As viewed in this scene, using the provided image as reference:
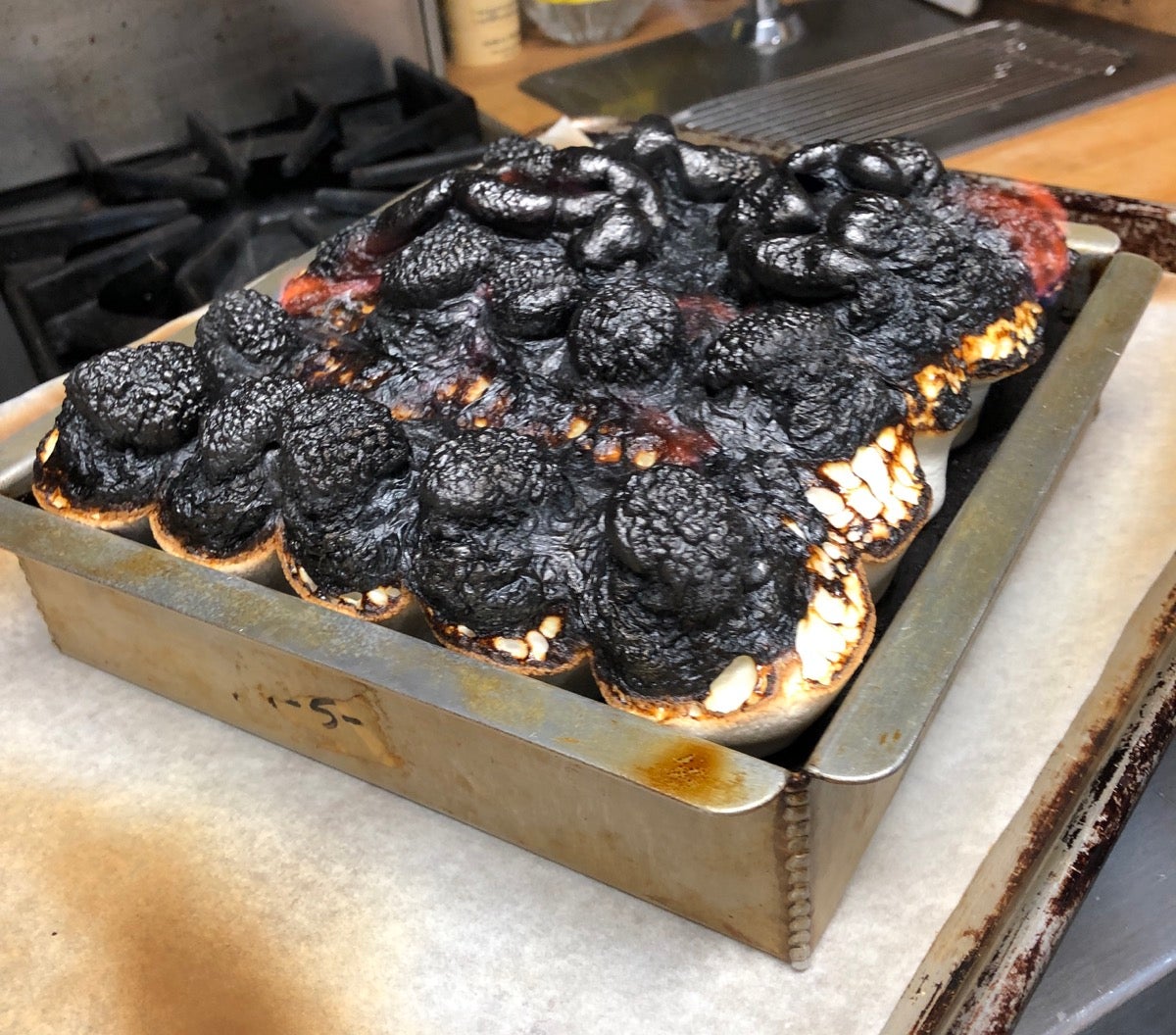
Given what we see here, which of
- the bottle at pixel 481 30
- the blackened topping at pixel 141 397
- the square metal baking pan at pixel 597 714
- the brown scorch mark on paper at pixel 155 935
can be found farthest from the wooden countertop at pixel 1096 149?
the brown scorch mark on paper at pixel 155 935

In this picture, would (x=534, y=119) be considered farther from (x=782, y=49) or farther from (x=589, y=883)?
(x=589, y=883)

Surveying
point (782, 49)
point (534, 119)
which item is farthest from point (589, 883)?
point (782, 49)

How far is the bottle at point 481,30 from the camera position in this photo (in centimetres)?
244

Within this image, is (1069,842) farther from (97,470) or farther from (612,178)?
(97,470)

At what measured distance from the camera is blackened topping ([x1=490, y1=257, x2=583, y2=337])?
1.12 metres

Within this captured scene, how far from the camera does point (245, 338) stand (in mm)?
1184

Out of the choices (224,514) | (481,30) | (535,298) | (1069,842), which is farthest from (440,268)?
(481,30)

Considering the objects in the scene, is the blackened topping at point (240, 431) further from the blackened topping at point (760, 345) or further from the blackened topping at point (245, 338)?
the blackened topping at point (760, 345)

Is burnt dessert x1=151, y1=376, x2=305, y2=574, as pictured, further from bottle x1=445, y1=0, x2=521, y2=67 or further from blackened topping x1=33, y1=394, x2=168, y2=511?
bottle x1=445, y1=0, x2=521, y2=67

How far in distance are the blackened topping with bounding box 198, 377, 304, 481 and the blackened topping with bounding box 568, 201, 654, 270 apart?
1.09 feet

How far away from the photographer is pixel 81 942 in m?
1.01

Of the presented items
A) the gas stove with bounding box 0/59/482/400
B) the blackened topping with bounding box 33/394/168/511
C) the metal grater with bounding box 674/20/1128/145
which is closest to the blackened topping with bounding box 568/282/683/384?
the blackened topping with bounding box 33/394/168/511

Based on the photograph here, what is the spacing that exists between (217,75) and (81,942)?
1.60 metres

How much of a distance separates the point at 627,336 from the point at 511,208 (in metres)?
0.26
